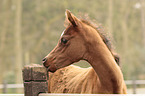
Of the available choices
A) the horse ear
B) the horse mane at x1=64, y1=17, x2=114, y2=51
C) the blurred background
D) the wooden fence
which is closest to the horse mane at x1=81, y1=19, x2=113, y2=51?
the horse mane at x1=64, y1=17, x2=114, y2=51

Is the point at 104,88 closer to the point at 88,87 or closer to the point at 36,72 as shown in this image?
the point at 88,87

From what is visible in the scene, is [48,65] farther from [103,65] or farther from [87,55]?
[103,65]

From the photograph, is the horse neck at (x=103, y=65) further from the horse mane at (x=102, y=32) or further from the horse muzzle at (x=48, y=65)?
the horse muzzle at (x=48, y=65)

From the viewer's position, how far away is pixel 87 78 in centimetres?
447

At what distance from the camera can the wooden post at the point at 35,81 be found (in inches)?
115

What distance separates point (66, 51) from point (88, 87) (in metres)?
0.79

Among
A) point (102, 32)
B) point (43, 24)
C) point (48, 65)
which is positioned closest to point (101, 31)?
point (102, 32)

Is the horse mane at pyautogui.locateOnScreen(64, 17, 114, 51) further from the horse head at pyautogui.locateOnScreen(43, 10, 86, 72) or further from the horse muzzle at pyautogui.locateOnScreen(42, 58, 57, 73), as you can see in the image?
the horse muzzle at pyautogui.locateOnScreen(42, 58, 57, 73)

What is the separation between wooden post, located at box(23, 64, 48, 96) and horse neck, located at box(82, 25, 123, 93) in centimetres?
117

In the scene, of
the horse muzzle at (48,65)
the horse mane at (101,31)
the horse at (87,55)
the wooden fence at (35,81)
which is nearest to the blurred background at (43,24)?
the horse mane at (101,31)

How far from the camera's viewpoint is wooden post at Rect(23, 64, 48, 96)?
9.55 ft

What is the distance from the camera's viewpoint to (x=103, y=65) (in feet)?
12.9

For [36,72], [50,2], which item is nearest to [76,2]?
[50,2]

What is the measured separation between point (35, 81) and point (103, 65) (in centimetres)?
132
